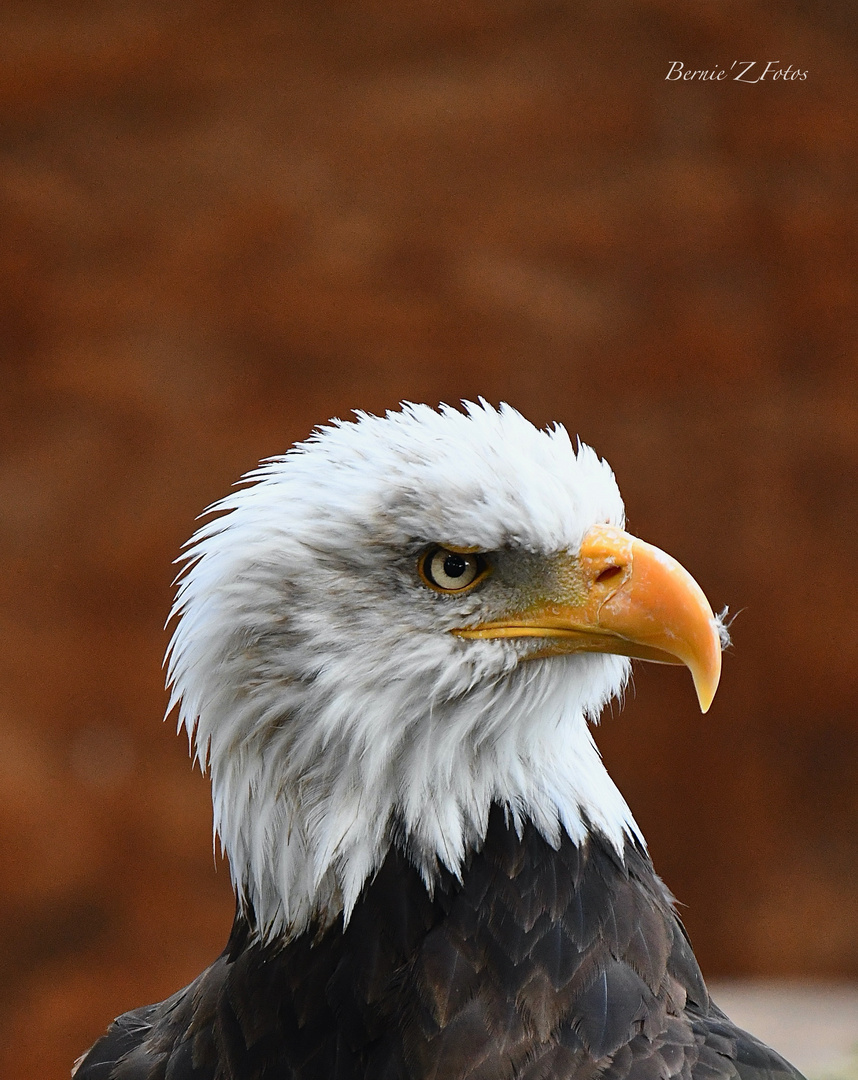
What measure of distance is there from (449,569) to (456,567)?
0.01 m

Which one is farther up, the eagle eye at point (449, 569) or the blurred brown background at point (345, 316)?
the blurred brown background at point (345, 316)

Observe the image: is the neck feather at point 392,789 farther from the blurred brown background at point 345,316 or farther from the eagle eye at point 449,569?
the blurred brown background at point 345,316

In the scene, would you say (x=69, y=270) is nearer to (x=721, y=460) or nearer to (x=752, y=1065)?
(x=721, y=460)

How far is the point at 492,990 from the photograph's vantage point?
1.81 m

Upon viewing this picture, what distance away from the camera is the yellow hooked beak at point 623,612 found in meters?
1.77

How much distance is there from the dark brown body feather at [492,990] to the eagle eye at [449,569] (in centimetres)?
36

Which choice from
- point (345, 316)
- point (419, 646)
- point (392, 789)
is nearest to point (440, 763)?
point (392, 789)

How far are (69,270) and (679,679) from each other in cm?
369

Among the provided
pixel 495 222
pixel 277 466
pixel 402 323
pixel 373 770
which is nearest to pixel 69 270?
pixel 402 323
